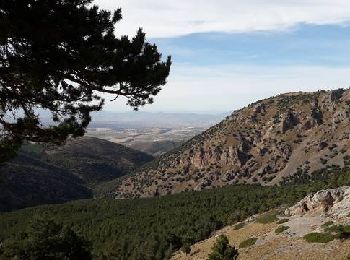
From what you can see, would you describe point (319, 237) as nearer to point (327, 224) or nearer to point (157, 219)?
point (327, 224)

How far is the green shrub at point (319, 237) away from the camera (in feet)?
149

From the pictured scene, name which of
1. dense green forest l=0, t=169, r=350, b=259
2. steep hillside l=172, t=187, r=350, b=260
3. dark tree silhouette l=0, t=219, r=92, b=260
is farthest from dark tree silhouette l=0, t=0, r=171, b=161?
dense green forest l=0, t=169, r=350, b=259

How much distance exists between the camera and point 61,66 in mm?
20297

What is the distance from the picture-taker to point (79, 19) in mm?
20078

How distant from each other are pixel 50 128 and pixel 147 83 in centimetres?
572

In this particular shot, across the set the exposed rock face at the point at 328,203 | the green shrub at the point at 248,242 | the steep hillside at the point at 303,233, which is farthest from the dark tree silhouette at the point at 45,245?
the exposed rock face at the point at 328,203

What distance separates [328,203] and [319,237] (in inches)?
508

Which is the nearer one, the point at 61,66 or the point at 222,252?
the point at 61,66

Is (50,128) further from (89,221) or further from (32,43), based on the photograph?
(89,221)

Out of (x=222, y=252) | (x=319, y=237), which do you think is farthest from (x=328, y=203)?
(x=222, y=252)

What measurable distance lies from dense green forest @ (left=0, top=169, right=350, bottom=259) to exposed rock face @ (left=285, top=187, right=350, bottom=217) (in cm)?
2359

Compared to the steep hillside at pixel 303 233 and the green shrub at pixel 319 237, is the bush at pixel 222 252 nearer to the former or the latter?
the steep hillside at pixel 303 233

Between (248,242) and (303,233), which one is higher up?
(303,233)

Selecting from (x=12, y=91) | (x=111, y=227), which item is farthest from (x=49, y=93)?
(x=111, y=227)
